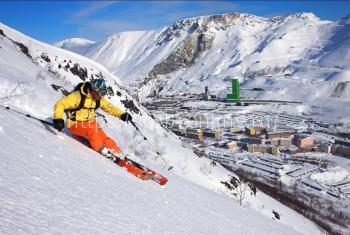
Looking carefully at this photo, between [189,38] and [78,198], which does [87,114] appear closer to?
[78,198]

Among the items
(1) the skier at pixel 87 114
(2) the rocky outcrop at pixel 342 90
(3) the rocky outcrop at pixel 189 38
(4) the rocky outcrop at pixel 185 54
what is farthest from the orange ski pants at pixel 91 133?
(4) the rocky outcrop at pixel 185 54

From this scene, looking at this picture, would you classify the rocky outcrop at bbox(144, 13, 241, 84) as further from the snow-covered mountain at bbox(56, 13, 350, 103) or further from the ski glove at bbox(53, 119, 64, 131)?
the ski glove at bbox(53, 119, 64, 131)

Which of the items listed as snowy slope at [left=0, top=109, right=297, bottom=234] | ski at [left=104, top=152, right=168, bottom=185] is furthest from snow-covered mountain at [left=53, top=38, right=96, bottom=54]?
snowy slope at [left=0, top=109, right=297, bottom=234]

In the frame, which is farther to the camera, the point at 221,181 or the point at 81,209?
the point at 221,181

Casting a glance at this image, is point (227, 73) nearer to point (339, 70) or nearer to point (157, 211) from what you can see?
point (339, 70)

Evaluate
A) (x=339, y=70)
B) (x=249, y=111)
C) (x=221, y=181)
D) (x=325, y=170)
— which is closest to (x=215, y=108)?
(x=249, y=111)

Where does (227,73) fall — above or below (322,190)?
above

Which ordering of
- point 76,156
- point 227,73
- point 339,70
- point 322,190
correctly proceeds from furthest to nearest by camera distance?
1. point 227,73
2. point 339,70
3. point 322,190
4. point 76,156
